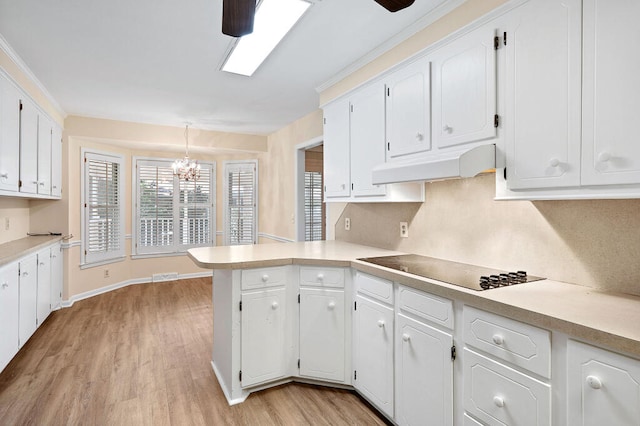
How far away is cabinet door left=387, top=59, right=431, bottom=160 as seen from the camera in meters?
2.17

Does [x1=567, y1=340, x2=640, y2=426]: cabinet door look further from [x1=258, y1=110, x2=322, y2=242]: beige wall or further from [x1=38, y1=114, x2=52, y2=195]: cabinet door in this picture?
[x1=38, y1=114, x2=52, y2=195]: cabinet door

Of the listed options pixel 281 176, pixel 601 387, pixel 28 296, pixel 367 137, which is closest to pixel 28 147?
pixel 28 296

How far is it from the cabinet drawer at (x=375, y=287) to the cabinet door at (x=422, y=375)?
0.15m

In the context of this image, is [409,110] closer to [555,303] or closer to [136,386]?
[555,303]

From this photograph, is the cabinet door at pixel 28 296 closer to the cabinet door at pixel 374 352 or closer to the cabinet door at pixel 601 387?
the cabinet door at pixel 374 352

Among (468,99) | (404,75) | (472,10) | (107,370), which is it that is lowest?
(107,370)

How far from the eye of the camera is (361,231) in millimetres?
3301

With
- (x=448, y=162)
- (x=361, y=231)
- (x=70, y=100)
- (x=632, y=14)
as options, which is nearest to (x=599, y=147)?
(x=632, y=14)

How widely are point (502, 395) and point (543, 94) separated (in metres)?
1.30

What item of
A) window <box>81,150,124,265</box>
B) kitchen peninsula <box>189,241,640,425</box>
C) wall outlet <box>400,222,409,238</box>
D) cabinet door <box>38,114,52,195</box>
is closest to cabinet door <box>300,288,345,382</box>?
kitchen peninsula <box>189,241,640,425</box>

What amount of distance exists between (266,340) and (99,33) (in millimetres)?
2475

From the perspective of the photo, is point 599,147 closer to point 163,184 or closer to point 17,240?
point 17,240

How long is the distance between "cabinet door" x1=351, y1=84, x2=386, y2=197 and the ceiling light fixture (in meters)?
0.78

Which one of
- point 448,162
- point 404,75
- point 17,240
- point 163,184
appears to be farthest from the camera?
point 163,184
